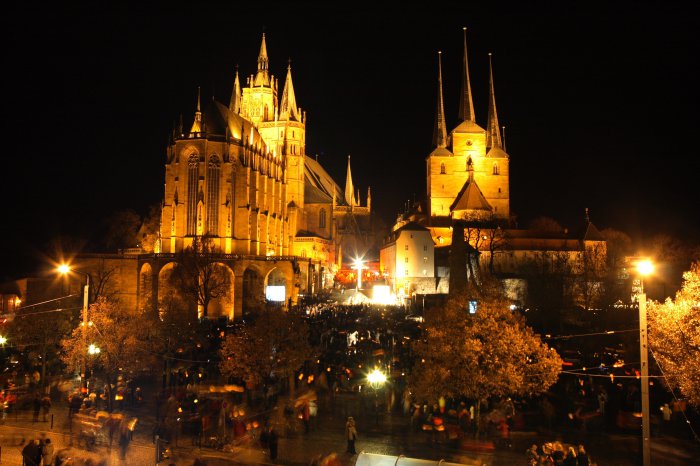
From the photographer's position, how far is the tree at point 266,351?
27.2 meters

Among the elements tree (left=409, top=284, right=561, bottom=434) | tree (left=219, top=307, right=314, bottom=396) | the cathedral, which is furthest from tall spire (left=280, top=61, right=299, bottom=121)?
tree (left=409, top=284, right=561, bottom=434)

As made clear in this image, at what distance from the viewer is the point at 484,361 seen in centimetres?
2295

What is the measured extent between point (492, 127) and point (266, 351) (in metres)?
65.8

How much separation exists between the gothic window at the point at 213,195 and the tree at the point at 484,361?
139 ft

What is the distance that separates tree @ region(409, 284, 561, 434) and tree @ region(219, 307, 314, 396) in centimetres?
670

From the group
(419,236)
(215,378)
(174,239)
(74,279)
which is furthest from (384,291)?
(215,378)

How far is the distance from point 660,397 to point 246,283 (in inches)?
1729

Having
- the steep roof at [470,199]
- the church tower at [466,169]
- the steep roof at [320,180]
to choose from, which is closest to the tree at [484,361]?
the steep roof at [470,199]

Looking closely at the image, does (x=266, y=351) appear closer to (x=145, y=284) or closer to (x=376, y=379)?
(x=376, y=379)

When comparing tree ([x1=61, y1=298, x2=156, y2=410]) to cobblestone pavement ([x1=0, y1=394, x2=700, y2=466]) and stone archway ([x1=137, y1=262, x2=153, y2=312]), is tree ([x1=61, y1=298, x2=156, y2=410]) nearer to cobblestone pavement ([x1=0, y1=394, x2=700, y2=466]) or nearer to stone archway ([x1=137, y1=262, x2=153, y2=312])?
cobblestone pavement ([x1=0, y1=394, x2=700, y2=466])

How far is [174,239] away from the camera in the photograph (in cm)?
6200

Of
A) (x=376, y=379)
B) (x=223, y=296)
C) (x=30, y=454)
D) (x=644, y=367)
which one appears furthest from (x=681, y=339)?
(x=223, y=296)

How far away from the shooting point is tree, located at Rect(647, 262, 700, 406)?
65.5ft

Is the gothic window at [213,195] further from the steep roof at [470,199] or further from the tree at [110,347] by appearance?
the tree at [110,347]
